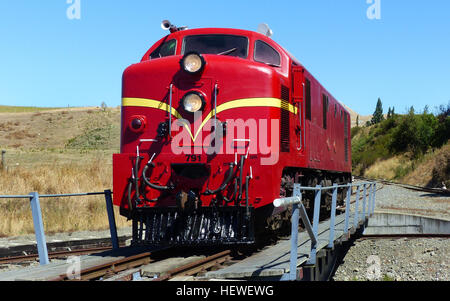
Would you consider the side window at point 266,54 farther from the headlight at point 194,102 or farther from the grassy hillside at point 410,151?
the grassy hillside at point 410,151

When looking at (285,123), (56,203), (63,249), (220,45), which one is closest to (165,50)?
(220,45)

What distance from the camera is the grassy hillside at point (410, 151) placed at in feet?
128

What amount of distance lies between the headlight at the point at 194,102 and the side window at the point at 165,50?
1.25 metres

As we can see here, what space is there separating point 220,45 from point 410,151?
45.5m

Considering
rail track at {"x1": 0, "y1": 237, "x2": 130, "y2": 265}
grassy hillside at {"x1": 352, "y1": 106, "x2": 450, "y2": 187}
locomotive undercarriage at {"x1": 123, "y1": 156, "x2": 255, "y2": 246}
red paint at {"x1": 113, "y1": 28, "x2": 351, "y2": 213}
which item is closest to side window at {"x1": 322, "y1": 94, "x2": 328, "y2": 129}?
red paint at {"x1": 113, "y1": 28, "x2": 351, "y2": 213}

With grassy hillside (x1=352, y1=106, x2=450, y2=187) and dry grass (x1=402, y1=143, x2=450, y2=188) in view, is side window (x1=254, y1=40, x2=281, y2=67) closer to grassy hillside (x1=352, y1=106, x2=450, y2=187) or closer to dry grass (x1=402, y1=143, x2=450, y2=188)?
dry grass (x1=402, y1=143, x2=450, y2=188)

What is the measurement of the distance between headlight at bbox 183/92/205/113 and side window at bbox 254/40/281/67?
4.25 feet

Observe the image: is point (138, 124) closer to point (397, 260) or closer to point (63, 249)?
point (63, 249)


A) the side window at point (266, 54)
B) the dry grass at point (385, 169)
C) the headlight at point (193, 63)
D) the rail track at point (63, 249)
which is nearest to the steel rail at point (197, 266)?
the headlight at point (193, 63)

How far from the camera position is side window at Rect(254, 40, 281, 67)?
8.09m

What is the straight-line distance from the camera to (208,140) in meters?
7.34

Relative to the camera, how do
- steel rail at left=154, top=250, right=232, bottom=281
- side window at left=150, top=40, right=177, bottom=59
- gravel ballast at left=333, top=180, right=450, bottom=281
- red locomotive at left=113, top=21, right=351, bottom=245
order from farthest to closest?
gravel ballast at left=333, top=180, right=450, bottom=281 → side window at left=150, top=40, right=177, bottom=59 → red locomotive at left=113, top=21, right=351, bottom=245 → steel rail at left=154, top=250, right=232, bottom=281
